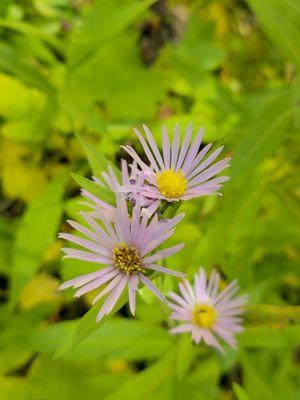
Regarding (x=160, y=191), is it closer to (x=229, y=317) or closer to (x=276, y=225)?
(x=229, y=317)

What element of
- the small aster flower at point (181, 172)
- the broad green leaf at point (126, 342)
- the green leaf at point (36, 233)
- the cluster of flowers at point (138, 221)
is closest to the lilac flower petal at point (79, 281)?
the cluster of flowers at point (138, 221)

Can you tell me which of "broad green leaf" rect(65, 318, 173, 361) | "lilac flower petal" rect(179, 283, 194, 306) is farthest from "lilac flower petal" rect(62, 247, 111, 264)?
"broad green leaf" rect(65, 318, 173, 361)

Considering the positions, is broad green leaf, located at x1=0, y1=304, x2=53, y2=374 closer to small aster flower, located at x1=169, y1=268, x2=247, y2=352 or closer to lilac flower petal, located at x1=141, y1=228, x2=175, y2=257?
small aster flower, located at x1=169, y1=268, x2=247, y2=352

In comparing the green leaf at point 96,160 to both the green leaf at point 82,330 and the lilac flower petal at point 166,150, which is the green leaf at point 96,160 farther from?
the green leaf at point 82,330

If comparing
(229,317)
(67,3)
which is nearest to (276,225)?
(229,317)

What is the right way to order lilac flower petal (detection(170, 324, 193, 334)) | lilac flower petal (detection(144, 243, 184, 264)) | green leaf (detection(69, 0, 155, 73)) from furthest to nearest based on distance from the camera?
1. green leaf (detection(69, 0, 155, 73))
2. lilac flower petal (detection(170, 324, 193, 334))
3. lilac flower petal (detection(144, 243, 184, 264))
